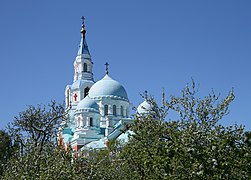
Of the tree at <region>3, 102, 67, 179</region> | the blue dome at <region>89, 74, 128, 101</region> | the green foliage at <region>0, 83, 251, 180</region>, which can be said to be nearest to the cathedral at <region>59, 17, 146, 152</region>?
the blue dome at <region>89, 74, 128, 101</region>

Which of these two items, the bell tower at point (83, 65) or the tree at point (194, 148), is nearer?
the tree at point (194, 148)

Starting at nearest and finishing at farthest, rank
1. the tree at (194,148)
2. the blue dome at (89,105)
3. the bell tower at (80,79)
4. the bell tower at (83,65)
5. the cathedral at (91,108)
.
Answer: the tree at (194,148)
the cathedral at (91,108)
the blue dome at (89,105)
the bell tower at (80,79)
the bell tower at (83,65)

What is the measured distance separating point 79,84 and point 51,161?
144ft

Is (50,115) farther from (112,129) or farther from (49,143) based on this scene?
→ (112,129)

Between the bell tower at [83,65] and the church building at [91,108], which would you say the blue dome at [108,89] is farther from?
the bell tower at [83,65]

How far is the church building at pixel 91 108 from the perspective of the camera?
51306 millimetres

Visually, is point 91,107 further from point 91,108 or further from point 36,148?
point 36,148

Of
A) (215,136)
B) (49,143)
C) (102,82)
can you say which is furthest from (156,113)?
(102,82)

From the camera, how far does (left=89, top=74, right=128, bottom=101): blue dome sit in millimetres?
56175

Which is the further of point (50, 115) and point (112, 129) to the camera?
point (112, 129)

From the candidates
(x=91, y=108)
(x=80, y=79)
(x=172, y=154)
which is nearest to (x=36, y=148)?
(x=172, y=154)

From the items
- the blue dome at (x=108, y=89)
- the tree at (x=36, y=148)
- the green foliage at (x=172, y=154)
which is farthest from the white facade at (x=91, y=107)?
the green foliage at (x=172, y=154)

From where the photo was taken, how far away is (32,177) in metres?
16.0

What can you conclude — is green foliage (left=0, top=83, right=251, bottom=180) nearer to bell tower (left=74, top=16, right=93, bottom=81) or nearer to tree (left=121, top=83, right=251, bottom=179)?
tree (left=121, top=83, right=251, bottom=179)
